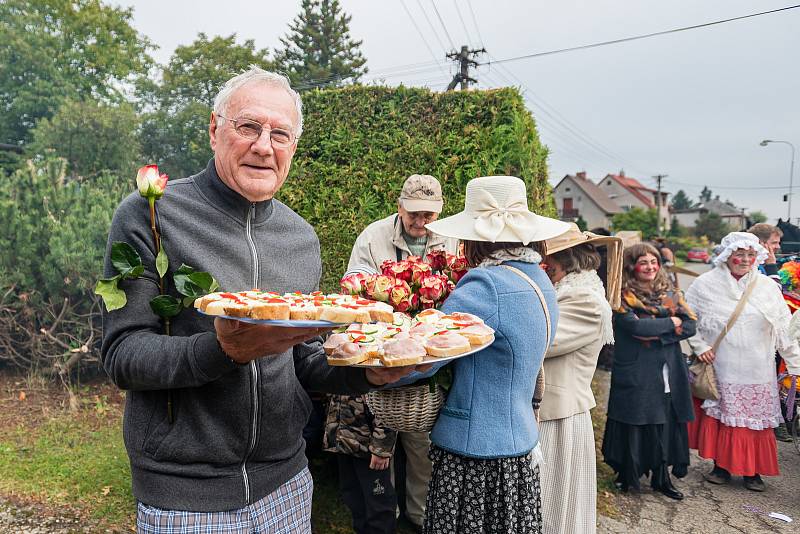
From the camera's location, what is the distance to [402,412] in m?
2.24

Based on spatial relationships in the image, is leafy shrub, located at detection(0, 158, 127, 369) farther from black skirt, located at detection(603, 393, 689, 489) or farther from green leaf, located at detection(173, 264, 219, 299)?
black skirt, located at detection(603, 393, 689, 489)

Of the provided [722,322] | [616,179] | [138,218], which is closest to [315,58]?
[722,322]

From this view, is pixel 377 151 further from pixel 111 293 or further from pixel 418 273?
pixel 111 293

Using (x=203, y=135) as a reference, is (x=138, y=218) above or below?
below

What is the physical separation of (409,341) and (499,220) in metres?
0.99

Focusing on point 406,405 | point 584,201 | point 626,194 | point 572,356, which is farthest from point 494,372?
point 626,194

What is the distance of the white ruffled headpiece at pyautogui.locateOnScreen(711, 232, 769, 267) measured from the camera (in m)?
4.88

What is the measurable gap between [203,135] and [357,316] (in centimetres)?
3301

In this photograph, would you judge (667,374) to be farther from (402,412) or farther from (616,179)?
(616,179)

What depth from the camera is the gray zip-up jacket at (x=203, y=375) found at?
137cm

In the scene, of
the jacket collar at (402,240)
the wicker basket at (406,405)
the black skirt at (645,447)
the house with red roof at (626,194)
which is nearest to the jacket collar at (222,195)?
the wicker basket at (406,405)

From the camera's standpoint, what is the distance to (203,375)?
52.5 inches

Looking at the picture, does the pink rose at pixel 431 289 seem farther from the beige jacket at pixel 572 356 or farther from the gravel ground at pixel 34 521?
the gravel ground at pixel 34 521

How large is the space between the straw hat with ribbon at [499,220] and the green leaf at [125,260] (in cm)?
146
